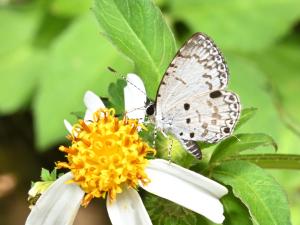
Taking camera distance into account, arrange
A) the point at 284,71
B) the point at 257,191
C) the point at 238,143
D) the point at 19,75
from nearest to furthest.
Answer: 1. the point at 257,191
2. the point at 238,143
3. the point at 284,71
4. the point at 19,75

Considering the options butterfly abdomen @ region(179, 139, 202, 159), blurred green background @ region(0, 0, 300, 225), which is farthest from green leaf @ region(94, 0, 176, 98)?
blurred green background @ region(0, 0, 300, 225)

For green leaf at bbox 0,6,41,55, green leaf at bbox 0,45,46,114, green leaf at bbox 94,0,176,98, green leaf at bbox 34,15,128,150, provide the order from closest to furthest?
green leaf at bbox 94,0,176,98 < green leaf at bbox 34,15,128,150 < green leaf at bbox 0,45,46,114 < green leaf at bbox 0,6,41,55

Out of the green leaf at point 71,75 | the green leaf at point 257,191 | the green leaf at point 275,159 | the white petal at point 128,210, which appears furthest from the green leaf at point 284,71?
the white petal at point 128,210

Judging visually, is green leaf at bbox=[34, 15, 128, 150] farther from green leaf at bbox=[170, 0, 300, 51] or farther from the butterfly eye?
the butterfly eye

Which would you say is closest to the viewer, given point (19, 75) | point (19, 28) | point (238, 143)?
point (238, 143)

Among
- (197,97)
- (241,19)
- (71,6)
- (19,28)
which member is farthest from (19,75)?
(197,97)

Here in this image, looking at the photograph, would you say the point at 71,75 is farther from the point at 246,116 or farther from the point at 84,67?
the point at 246,116

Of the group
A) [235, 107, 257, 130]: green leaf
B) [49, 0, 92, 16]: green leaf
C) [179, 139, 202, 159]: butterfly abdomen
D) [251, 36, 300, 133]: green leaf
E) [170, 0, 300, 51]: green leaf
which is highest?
[49, 0, 92, 16]: green leaf
